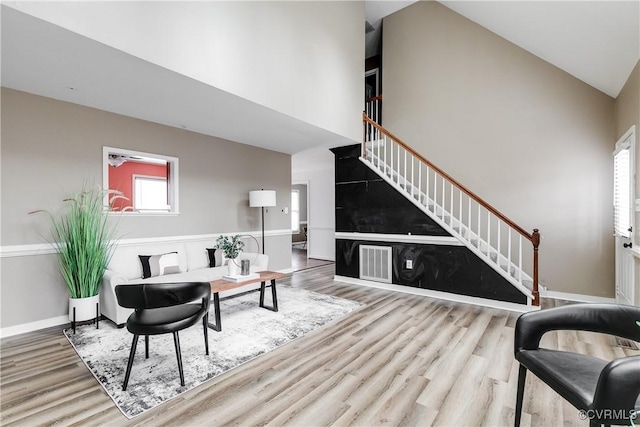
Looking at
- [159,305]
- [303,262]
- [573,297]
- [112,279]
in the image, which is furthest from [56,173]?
[573,297]

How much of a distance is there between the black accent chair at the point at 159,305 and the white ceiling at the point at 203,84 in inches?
76.9

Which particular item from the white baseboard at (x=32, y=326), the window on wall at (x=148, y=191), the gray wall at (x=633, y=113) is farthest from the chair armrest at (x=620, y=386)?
the window on wall at (x=148, y=191)

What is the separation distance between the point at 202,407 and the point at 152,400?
370 millimetres

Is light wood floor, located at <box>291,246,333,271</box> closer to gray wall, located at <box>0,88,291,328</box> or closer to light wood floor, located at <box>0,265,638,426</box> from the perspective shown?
gray wall, located at <box>0,88,291,328</box>

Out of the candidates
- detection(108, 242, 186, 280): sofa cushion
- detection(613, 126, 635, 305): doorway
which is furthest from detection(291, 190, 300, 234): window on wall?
detection(613, 126, 635, 305): doorway

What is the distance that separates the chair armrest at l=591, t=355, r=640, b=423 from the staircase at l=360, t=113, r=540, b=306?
9.94ft

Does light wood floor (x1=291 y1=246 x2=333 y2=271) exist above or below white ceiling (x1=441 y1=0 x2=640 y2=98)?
below

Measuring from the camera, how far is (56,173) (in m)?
3.41

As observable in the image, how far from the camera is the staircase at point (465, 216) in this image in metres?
4.11

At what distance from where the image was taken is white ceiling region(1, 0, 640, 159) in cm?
240

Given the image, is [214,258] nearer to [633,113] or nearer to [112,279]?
[112,279]

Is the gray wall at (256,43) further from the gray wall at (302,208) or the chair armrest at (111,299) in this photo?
the gray wall at (302,208)

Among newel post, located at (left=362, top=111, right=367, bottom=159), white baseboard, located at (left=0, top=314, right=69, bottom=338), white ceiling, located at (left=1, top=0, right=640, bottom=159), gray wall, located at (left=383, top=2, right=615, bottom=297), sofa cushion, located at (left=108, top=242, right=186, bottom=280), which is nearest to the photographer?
white ceiling, located at (left=1, top=0, right=640, bottom=159)
